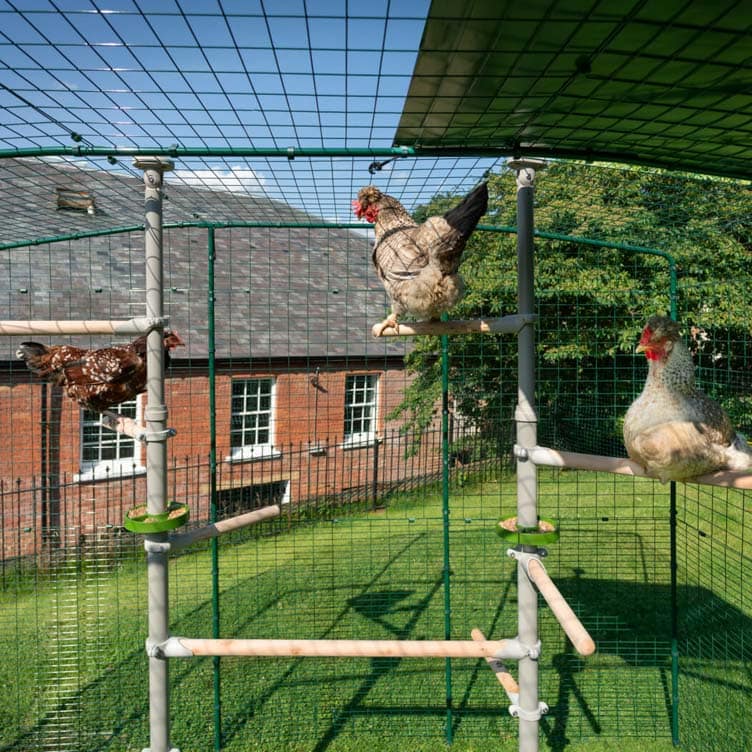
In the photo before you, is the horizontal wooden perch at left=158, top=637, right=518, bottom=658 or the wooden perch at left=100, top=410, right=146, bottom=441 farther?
the wooden perch at left=100, top=410, right=146, bottom=441

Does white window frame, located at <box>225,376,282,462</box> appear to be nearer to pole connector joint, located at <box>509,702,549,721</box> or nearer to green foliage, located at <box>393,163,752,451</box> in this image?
green foliage, located at <box>393,163,752,451</box>

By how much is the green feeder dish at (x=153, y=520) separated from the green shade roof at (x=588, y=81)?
5.30 feet

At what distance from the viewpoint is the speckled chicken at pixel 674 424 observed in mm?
1826

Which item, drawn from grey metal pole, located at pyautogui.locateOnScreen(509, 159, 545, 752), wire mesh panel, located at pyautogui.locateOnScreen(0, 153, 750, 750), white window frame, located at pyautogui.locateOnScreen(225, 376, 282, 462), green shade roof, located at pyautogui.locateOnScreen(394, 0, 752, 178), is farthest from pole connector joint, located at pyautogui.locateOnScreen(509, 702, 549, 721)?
white window frame, located at pyautogui.locateOnScreen(225, 376, 282, 462)

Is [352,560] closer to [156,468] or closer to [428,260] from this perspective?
[156,468]

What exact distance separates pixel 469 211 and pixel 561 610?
1507mm

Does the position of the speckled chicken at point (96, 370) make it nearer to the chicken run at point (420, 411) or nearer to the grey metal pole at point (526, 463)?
the chicken run at point (420, 411)


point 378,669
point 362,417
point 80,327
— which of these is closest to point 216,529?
point 80,327

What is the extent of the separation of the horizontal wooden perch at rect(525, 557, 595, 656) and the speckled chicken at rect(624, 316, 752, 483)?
0.51 meters

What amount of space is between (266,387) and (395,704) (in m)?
4.73

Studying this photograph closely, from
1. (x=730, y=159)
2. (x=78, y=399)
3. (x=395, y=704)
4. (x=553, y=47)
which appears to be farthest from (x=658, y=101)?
(x=395, y=704)

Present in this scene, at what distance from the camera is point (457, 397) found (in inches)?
243

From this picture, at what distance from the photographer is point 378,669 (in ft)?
13.5

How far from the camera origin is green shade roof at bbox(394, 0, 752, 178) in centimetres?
136
